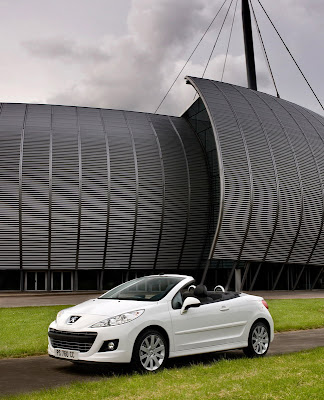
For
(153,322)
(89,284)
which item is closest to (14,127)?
(89,284)

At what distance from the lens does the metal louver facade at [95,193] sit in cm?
3503

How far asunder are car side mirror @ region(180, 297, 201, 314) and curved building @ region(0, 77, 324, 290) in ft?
82.6

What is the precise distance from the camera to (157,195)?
38094 mm

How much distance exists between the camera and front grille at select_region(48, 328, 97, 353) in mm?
8594

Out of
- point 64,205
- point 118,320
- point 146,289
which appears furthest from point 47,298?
point 118,320

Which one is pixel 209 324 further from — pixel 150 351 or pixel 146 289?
pixel 150 351

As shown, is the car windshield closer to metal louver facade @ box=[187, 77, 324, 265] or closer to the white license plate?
the white license plate

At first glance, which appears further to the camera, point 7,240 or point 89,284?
point 89,284

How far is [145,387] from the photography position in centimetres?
730

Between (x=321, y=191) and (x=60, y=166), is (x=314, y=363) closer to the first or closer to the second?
(x=60, y=166)

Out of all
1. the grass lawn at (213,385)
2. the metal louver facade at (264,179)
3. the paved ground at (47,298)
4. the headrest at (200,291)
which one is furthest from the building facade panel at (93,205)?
the grass lawn at (213,385)

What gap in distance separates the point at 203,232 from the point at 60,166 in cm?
1134

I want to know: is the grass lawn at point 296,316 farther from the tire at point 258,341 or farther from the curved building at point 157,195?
the curved building at point 157,195

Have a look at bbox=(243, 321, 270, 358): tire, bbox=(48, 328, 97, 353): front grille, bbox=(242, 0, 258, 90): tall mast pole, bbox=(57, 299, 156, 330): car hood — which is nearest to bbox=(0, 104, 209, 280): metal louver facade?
bbox=(242, 0, 258, 90): tall mast pole
